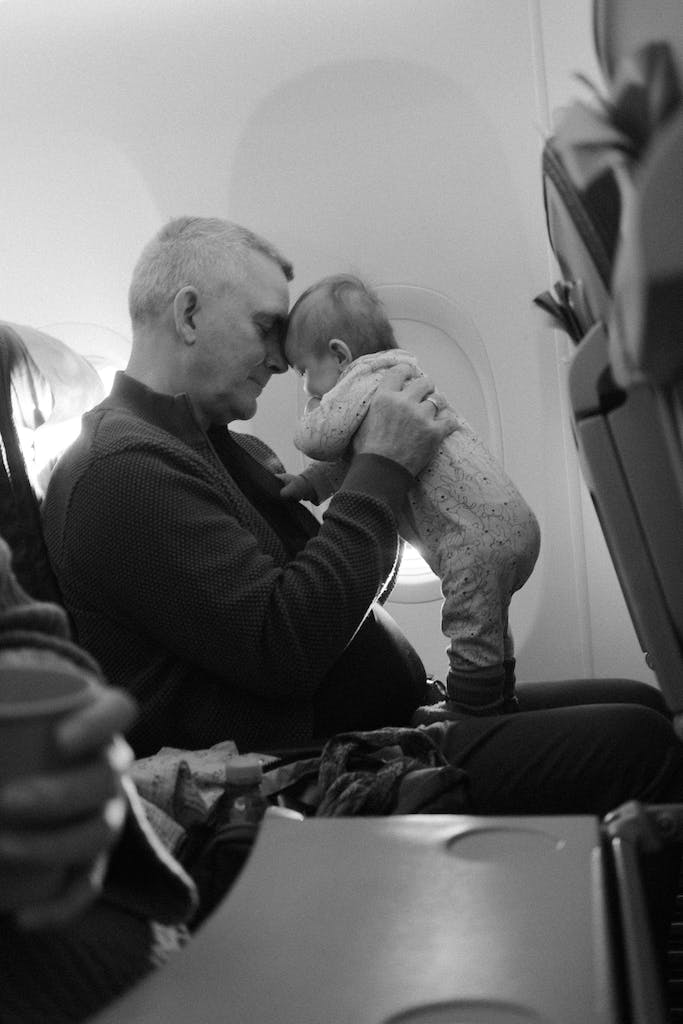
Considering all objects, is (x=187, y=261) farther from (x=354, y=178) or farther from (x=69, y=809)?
(x=69, y=809)

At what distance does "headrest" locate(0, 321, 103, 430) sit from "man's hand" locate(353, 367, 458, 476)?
0.48 metres

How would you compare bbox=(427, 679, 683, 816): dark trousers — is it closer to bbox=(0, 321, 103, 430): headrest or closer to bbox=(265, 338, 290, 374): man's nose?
bbox=(0, 321, 103, 430): headrest

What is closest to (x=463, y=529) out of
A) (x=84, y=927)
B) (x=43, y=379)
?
(x=43, y=379)

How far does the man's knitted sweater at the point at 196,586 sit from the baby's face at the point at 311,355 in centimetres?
51

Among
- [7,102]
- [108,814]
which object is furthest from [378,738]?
[7,102]

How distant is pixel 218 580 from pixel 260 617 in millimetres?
70

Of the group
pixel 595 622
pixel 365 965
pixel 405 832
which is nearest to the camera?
pixel 365 965

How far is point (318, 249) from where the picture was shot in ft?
10.8

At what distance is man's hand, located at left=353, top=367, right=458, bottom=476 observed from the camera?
1.79m

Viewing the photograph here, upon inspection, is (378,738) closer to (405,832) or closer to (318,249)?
(405,832)

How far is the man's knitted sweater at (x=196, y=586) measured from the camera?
1.51 meters

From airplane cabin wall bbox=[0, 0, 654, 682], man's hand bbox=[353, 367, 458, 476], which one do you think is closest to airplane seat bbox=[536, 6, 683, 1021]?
man's hand bbox=[353, 367, 458, 476]

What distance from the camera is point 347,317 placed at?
86.0 inches

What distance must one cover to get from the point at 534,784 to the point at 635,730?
14cm
